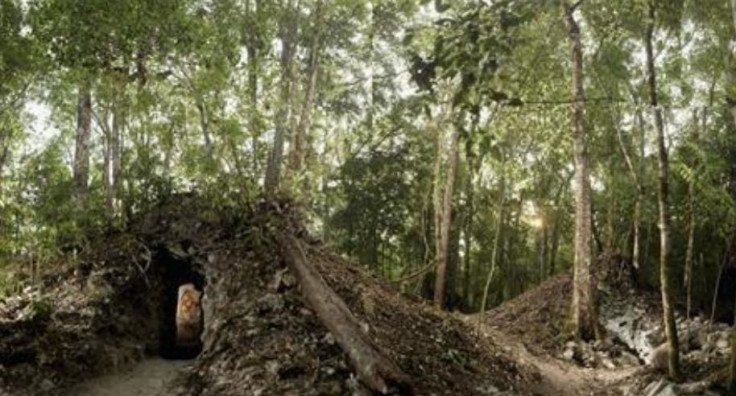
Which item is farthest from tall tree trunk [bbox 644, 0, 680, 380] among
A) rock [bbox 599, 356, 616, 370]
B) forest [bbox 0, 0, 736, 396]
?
rock [bbox 599, 356, 616, 370]

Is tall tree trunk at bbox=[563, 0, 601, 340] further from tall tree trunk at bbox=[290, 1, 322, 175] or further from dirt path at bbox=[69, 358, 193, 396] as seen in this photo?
dirt path at bbox=[69, 358, 193, 396]

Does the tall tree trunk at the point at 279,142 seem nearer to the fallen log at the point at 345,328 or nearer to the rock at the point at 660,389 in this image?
the fallen log at the point at 345,328

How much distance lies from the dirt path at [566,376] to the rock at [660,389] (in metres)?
1.03

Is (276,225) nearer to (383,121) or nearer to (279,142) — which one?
(279,142)

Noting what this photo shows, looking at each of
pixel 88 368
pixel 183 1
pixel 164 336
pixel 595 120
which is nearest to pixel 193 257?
pixel 164 336

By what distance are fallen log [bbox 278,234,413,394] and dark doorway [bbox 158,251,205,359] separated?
282 cm

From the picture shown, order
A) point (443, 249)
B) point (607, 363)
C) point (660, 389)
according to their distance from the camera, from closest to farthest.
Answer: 1. point (660, 389)
2. point (607, 363)
3. point (443, 249)

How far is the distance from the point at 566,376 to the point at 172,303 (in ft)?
24.9

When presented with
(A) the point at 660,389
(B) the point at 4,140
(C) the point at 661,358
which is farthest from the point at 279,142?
(B) the point at 4,140

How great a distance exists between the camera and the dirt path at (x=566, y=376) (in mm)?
11133

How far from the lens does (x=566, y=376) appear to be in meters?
12.7

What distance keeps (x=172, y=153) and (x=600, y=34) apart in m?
11.3

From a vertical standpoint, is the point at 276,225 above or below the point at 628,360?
above

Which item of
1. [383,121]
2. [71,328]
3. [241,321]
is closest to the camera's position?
[241,321]
